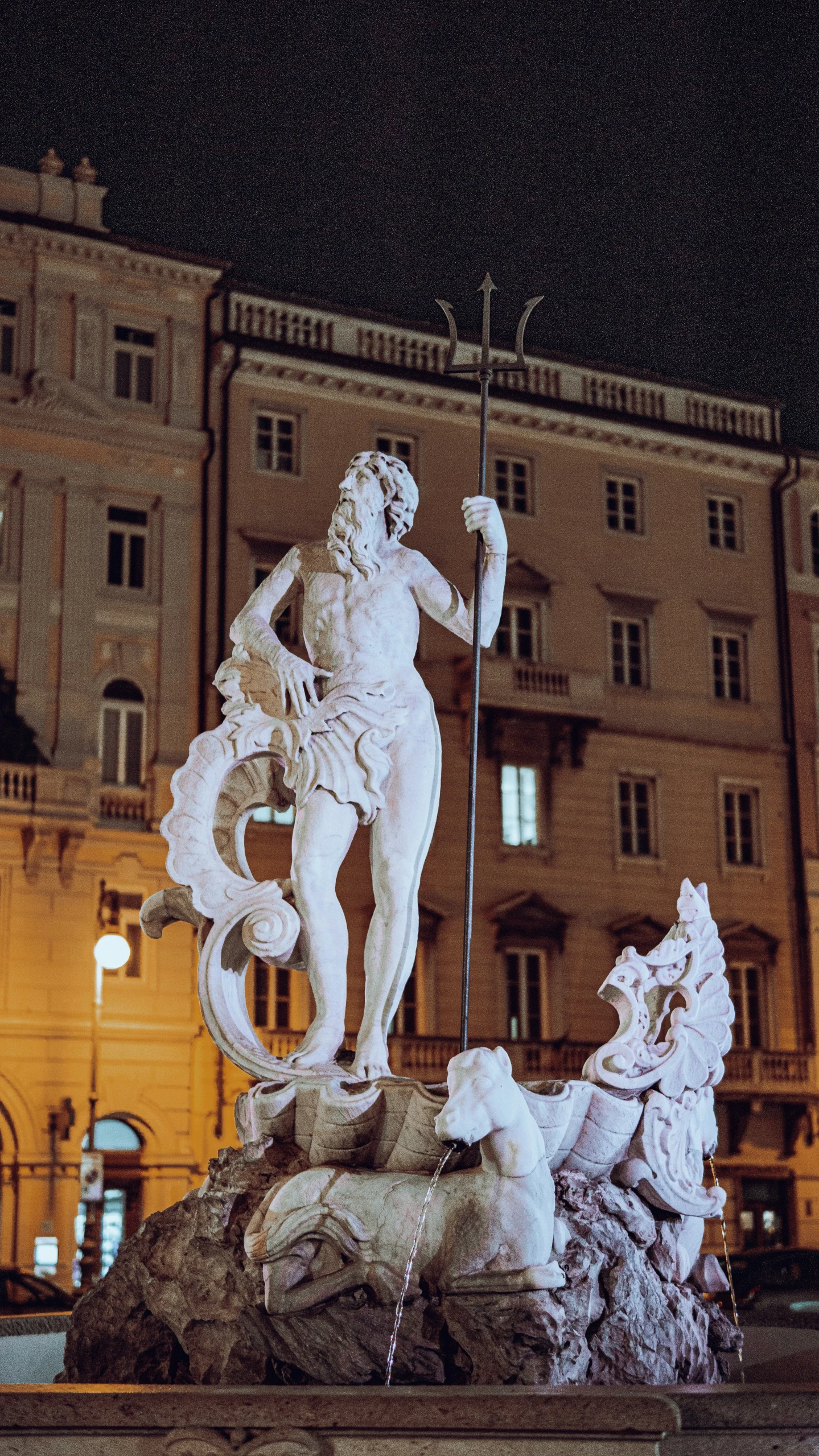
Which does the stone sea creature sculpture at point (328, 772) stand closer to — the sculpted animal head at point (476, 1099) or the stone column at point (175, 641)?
the sculpted animal head at point (476, 1099)

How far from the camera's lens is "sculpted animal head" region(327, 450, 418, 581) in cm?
789

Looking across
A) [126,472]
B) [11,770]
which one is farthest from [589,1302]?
[126,472]

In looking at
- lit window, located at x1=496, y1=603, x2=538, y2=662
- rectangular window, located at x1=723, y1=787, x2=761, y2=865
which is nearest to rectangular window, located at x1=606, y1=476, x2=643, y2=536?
lit window, located at x1=496, y1=603, x2=538, y2=662

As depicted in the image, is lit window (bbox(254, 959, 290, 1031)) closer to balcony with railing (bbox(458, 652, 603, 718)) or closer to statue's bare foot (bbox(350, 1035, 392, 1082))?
balcony with railing (bbox(458, 652, 603, 718))

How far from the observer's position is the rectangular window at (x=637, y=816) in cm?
3356

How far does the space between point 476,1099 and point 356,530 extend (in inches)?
122

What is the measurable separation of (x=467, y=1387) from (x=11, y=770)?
2408cm

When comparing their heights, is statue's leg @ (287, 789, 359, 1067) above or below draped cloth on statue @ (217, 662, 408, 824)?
below

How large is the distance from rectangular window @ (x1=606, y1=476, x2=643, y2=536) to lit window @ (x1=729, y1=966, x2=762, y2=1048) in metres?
8.57

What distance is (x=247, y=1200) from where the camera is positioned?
652 cm

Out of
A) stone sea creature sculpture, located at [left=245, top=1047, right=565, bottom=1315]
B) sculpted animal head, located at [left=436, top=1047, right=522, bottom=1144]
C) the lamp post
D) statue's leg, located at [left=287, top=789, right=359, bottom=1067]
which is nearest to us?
sculpted animal head, located at [left=436, top=1047, right=522, bottom=1144]

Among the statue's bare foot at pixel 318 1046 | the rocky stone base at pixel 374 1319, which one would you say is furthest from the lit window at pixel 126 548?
the rocky stone base at pixel 374 1319

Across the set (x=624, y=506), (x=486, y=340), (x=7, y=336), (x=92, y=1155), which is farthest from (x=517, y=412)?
(x=486, y=340)

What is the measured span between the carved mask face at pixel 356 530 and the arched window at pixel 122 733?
72.4 feet
